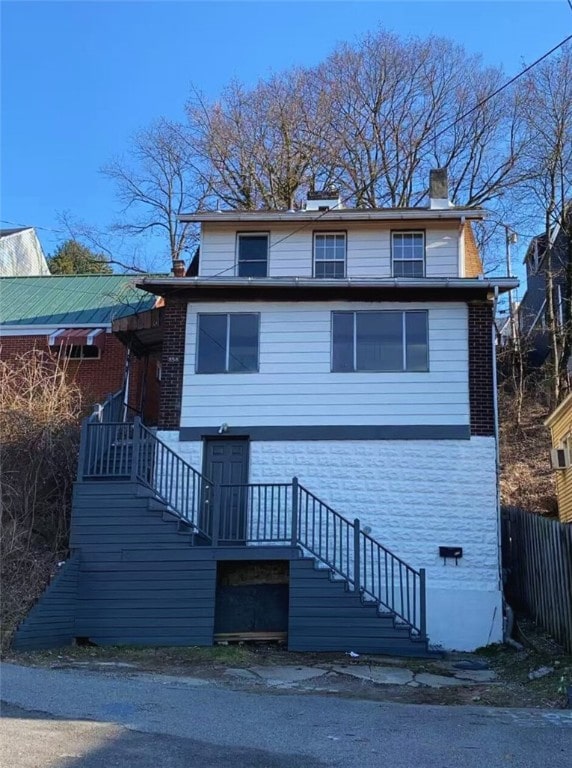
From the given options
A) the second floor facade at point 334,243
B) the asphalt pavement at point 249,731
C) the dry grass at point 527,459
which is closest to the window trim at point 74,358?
the second floor facade at point 334,243

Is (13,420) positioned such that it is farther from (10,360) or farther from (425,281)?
(425,281)

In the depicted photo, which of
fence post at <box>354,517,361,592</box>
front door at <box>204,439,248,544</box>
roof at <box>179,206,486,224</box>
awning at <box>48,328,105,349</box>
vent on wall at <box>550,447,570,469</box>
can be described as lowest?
fence post at <box>354,517,361,592</box>

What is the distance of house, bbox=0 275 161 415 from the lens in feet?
65.9

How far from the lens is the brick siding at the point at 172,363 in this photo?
14.7 m

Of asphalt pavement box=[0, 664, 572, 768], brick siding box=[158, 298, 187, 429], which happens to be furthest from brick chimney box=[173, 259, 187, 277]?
asphalt pavement box=[0, 664, 572, 768]

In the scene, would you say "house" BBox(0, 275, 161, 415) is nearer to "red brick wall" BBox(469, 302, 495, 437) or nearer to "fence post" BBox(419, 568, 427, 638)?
"red brick wall" BBox(469, 302, 495, 437)

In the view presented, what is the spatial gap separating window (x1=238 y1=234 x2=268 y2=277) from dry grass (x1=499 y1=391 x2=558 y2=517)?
9759 millimetres

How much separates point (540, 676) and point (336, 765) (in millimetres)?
4889

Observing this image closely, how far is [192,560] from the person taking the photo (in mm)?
12539

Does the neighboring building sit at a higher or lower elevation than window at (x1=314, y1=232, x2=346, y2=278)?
higher

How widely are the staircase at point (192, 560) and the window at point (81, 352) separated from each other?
24.4ft

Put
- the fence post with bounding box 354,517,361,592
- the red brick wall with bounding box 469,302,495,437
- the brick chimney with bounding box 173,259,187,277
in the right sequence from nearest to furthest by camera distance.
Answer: the fence post with bounding box 354,517,361,592, the red brick wall with bounding box 469,302,495,437, the brick chimney with bounding box 173,259,187,277

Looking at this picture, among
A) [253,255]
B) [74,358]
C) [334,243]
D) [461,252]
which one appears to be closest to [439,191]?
[461,252]

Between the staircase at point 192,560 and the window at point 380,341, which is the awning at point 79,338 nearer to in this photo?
the staircase at point 192,560
